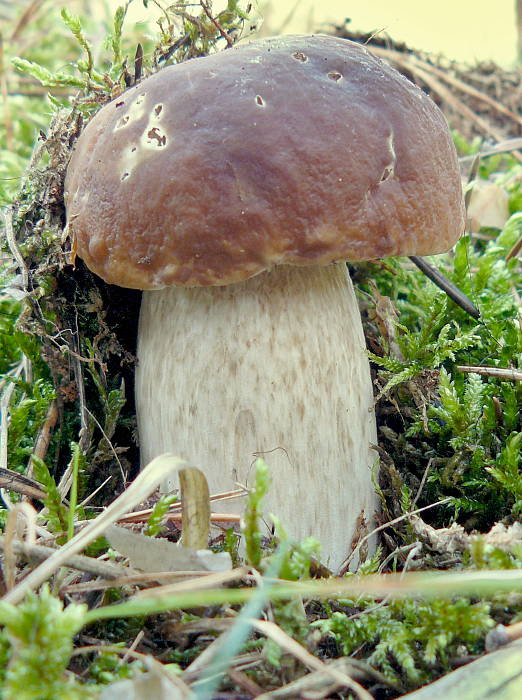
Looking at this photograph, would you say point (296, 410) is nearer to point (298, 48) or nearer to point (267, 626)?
point (267, 626)

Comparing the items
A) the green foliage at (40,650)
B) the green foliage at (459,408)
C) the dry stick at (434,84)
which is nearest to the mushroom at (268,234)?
the green foliage at (459,408)

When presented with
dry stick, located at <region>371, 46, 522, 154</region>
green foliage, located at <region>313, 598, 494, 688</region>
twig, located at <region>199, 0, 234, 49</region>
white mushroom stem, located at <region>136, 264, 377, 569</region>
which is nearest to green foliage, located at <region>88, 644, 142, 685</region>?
green foliage, located at <region>313, 598, 494, 688</region>

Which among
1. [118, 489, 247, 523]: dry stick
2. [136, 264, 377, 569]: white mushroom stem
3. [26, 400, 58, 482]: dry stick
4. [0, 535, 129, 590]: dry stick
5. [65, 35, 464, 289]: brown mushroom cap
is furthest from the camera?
[26, 400, 58, 482]: dry stick

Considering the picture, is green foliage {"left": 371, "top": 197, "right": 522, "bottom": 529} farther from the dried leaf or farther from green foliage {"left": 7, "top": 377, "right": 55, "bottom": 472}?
green foliage {"left": 7, "top": 377, "right": 55, "bottom": 472}

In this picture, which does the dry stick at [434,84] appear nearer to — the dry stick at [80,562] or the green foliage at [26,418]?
the green foliage at [26,418]

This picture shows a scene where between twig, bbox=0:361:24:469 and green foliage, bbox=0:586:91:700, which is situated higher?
twig, bbox=0:361:24:469

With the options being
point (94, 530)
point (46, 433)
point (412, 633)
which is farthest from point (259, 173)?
point (46, 433)
